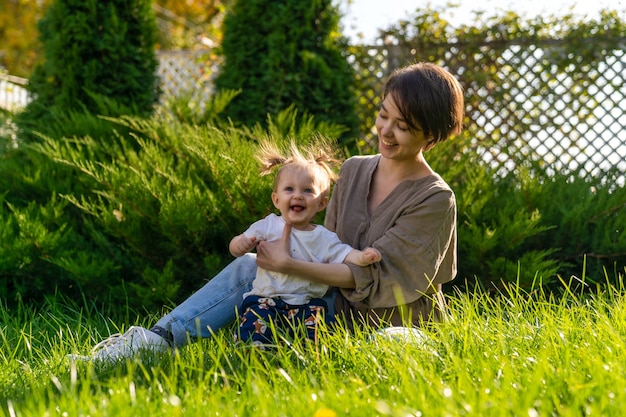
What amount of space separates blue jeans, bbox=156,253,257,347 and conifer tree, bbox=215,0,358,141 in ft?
9.73

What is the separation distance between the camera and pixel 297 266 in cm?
283

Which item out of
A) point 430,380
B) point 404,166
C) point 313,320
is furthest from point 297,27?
point 430,380

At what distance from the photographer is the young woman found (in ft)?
9.56

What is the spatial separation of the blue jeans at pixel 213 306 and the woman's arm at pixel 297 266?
0.65ft

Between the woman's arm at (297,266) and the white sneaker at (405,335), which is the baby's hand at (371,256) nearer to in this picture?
the woman's arm at (297,266)

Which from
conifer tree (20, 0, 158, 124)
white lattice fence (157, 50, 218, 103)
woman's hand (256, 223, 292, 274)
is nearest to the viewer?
woman's hand (256, 223, 292, 274)

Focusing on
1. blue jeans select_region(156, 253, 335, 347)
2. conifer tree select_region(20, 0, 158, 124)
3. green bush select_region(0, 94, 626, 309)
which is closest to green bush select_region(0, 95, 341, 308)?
green bush select_region(0, 94, 626, 309)

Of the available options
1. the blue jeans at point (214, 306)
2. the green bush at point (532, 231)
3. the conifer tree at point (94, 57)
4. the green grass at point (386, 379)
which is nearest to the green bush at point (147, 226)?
the blue jeans at point (214, 306)

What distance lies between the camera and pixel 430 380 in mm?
2236

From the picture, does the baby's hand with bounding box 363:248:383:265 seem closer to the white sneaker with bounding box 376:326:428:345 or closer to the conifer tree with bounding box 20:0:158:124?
the white sneaker with bounding box 376:326:428:345

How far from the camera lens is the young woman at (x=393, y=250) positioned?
2.91 meters

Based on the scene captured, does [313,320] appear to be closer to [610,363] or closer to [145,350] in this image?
[145,350]

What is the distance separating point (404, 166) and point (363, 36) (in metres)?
3.62

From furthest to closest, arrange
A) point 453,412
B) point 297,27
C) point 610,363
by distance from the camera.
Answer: point 297,27, point 610,363, point 453,412
